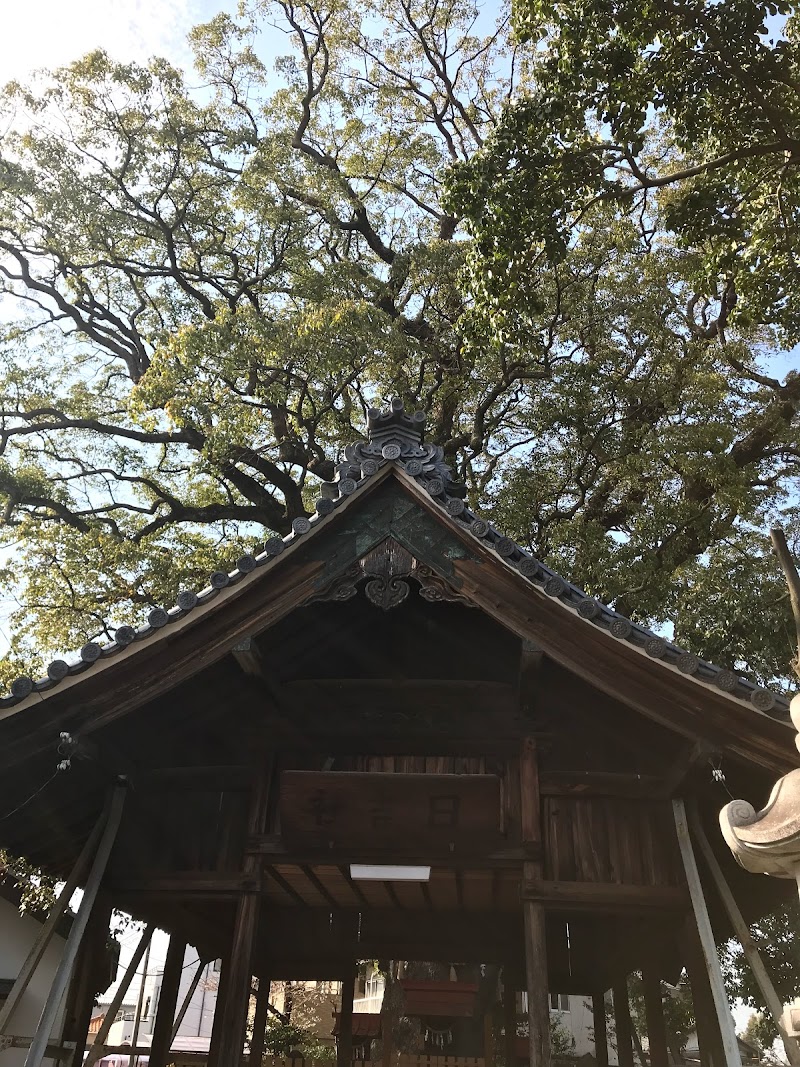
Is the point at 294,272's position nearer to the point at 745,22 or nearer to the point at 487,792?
the point at 745,22

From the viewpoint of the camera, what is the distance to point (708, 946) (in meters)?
5.31

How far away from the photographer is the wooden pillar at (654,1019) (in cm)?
781

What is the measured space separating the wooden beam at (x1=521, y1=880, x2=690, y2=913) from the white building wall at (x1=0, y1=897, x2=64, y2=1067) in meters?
9.28

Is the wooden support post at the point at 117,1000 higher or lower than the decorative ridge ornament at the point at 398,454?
lower

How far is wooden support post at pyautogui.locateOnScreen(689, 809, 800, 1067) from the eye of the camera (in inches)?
171

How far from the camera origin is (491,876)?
641 centimetres

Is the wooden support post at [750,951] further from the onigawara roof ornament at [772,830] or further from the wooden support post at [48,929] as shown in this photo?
the wooden support post at [48,929]

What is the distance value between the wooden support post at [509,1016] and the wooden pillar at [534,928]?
4.20m

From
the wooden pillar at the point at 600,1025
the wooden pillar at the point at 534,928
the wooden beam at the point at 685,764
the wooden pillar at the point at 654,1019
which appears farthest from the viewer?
the wooden pillar at the point at 600,1025

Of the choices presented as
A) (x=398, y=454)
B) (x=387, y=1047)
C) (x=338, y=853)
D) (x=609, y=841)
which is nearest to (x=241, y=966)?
(x=338, y=853)

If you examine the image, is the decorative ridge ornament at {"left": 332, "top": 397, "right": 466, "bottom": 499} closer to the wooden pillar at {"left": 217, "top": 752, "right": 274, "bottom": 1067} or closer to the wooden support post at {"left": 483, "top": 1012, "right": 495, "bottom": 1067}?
the wooden pillar at {"left": 217, "top": 752, "right": 274, "bottom": 1067}

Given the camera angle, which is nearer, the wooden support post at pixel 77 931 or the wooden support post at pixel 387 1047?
the wooden support post at pixel 77 931

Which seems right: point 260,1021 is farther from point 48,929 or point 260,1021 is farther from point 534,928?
point 534,928

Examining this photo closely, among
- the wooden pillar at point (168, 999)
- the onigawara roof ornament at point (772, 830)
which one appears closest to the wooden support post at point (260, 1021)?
the wooden pillar at point (168, 999)
